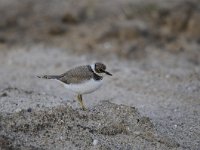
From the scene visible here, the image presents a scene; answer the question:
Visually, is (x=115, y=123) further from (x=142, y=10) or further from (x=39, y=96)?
(x=142, y=10)

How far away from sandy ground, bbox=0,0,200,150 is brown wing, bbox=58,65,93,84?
316 mm

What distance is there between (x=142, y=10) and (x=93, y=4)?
122cm

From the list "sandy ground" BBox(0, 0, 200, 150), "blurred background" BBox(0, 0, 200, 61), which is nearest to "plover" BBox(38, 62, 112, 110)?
"sandy ground" BBox(0, 0, 200, 150)

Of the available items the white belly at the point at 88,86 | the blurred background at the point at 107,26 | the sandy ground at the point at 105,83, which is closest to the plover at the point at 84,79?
the white belly at the point at 88,86

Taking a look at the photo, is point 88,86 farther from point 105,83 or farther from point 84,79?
point 105,83

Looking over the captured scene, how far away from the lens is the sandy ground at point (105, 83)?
6816mm

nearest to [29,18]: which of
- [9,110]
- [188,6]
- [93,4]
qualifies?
[93,4]

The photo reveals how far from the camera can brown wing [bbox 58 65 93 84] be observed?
762 centimetres

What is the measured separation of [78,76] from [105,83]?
2886mm

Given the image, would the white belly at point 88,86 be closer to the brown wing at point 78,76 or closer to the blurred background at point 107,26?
the brown wing at point 78,76

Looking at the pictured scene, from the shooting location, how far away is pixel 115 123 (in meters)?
7.02

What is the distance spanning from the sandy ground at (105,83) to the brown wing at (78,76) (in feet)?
1.04

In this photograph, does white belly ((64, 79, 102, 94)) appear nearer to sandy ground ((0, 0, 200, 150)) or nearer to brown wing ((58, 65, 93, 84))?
brown wing ((58, 65, 93, 84))

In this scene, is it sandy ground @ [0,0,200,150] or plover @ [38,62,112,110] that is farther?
plover @ [38,62,112,110]
